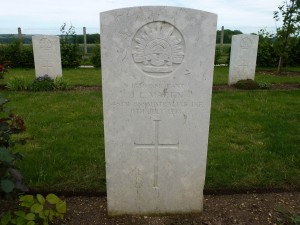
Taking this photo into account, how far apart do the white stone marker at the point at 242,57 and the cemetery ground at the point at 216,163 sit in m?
3.19

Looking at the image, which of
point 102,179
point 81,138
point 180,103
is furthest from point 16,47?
point 180,103

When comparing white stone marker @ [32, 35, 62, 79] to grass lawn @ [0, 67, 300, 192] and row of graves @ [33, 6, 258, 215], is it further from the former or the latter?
row of graves @ [33, 6, 258, 215]

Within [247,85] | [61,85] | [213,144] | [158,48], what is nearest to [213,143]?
[213,144]

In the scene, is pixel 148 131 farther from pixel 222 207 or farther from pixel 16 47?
pixel 16 47

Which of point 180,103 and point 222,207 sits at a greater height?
point 180,103

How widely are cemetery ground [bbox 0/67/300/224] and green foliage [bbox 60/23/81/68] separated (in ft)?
27.2

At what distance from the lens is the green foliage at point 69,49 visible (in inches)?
569

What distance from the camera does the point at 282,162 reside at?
3830 millimetres

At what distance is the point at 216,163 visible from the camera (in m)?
3.82

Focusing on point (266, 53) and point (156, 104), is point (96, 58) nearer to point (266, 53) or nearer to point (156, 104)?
point (266, 53)

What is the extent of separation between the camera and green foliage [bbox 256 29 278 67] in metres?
14.2

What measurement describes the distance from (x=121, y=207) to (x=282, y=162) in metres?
2.20

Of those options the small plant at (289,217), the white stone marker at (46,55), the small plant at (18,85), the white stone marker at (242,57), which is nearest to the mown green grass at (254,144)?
the small plant at (289,217)

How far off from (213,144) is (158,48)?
94.0 inches
